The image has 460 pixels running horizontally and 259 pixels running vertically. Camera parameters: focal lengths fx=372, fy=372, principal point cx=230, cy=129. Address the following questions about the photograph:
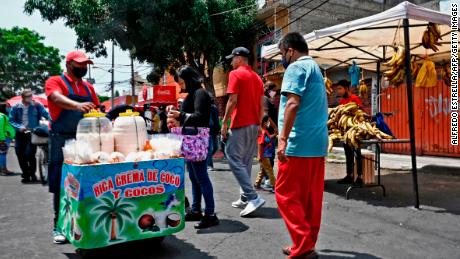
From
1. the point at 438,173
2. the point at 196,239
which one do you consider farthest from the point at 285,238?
the point at 438,173

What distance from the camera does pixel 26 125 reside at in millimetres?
7871

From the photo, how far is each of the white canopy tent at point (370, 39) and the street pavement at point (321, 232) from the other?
2.60 metres

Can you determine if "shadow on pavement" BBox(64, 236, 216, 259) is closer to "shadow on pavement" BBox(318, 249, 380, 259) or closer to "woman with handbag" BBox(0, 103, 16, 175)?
"shadow on pavement" BBox(318, 249, 380, 259)

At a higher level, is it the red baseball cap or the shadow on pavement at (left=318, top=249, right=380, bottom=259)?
the red baseball cap

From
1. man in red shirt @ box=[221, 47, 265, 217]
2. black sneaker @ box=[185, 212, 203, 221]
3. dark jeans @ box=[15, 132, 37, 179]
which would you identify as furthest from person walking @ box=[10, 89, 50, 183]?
man in red shirt @ box=[221, 47, 265, 217]

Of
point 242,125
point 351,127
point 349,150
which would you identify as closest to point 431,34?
point 351,127

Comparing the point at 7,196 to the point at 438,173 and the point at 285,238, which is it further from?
the point at 438,173

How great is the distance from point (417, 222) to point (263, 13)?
49.0ft

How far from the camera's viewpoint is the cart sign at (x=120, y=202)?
292 centimetres

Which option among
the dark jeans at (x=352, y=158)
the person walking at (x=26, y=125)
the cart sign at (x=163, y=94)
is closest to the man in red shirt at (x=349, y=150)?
the dark jeans at (x=352, y=158)

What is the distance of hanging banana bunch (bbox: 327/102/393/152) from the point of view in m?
5.83

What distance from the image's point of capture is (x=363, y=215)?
4.82 meters

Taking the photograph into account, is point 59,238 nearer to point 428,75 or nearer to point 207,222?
point 207,222

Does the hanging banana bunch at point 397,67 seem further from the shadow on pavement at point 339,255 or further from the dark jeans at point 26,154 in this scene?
the dark jeans at point 26,154
